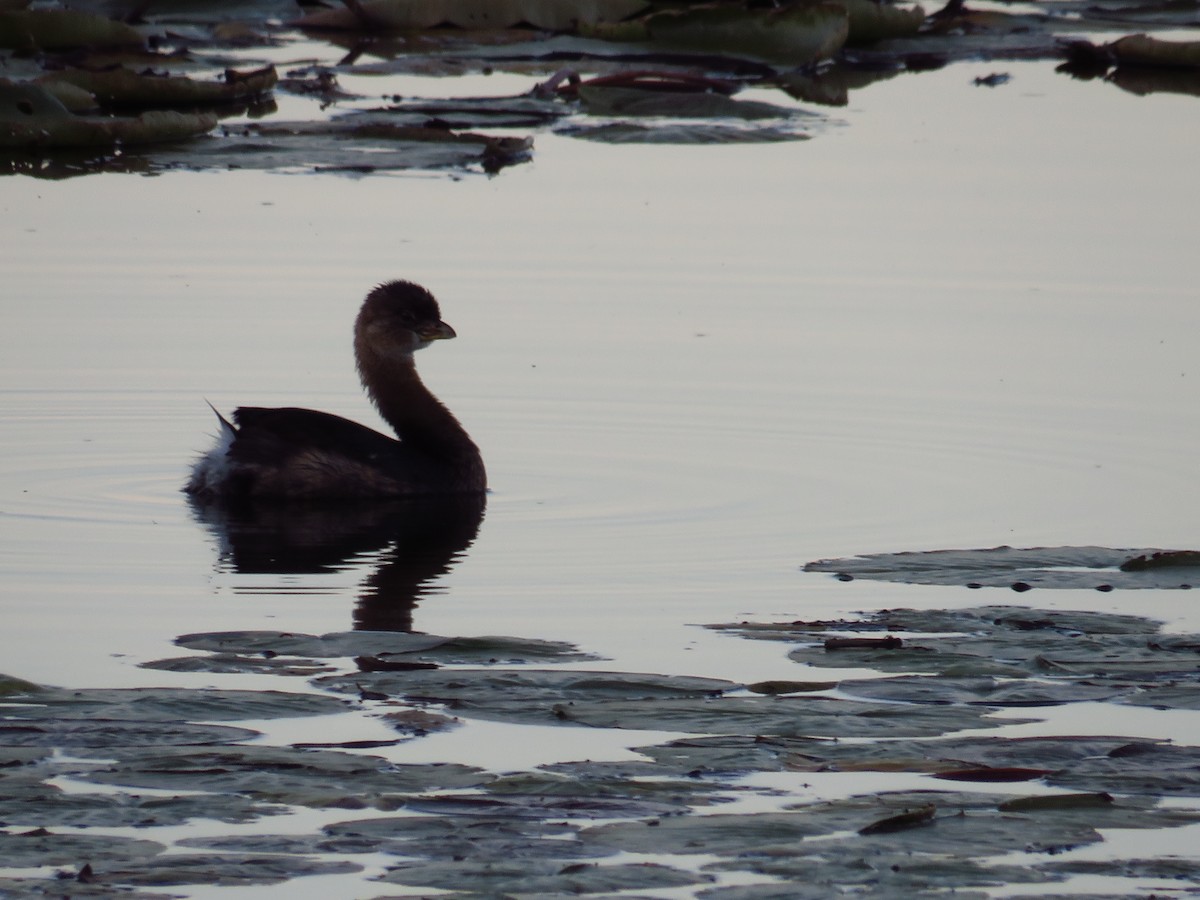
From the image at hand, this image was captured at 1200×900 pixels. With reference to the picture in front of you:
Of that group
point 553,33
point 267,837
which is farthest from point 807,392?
point 553,33

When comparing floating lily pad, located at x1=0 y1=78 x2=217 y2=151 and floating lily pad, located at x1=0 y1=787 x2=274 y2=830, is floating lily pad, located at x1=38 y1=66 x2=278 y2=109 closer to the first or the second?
floating lily pad, located at x1=0 y1=78 x2=217 y2=151

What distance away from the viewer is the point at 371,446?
9.27 meters

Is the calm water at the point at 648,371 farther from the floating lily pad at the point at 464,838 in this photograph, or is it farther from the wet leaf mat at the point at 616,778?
the floating lily pad at the point at 464,838

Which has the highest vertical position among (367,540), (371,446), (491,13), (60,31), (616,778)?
(491,13)

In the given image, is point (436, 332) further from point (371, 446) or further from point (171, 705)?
point (171, 705)

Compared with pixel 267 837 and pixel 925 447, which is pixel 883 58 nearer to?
pixel 925 447

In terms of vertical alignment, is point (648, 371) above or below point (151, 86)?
below

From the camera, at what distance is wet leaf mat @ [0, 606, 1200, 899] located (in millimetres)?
4297

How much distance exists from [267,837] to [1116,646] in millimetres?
2604

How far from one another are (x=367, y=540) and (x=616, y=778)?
3.80 m

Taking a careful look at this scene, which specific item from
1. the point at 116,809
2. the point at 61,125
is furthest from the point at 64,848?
the point at 61,125

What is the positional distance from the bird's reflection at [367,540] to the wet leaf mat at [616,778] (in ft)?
4.06

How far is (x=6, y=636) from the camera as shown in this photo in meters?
6.51

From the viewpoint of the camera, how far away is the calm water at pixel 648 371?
7.19 meters
